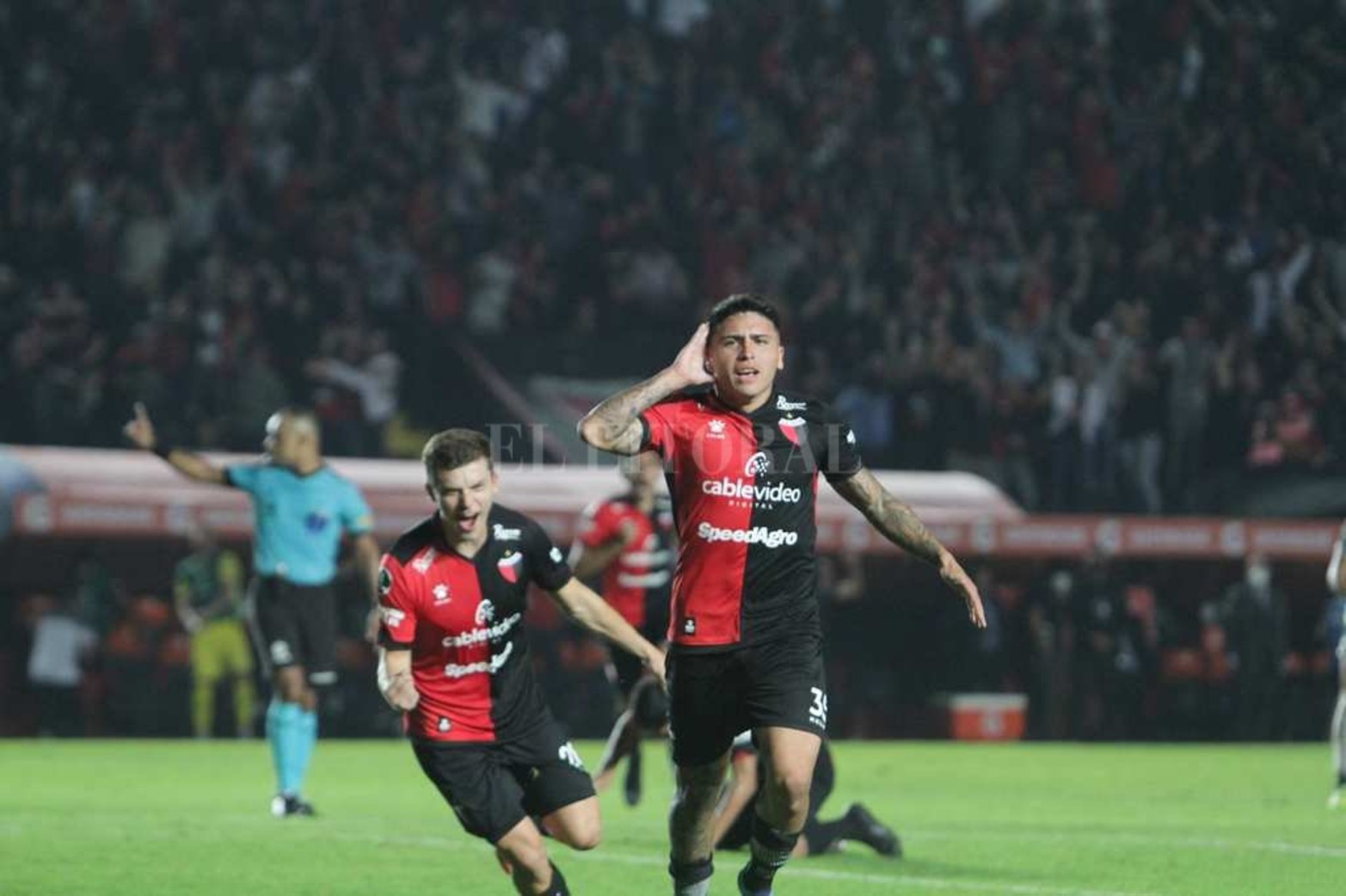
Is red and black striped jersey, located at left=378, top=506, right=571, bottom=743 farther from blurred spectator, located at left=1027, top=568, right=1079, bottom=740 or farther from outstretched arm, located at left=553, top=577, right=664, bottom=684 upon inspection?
blurred spectator, located at left=1027, top=568, right=1079, bottom=740

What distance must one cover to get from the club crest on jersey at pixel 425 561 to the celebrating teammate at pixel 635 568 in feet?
17.7

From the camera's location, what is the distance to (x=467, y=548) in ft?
25.5

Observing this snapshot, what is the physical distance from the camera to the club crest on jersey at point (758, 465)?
766cm

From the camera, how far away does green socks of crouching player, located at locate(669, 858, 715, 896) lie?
7844 millimetres

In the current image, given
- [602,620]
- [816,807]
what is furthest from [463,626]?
[816,807]

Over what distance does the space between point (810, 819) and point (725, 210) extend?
665 inches

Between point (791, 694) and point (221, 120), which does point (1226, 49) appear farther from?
point (791, 694)

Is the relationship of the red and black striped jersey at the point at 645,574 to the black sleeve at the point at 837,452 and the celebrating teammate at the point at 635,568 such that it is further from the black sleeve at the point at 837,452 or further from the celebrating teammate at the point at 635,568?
the black sleeve at the point at 837,452

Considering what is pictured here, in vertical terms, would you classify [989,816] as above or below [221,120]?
below

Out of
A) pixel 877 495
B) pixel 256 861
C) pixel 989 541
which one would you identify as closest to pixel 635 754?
pixel 256 861

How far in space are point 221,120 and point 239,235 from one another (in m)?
1.55

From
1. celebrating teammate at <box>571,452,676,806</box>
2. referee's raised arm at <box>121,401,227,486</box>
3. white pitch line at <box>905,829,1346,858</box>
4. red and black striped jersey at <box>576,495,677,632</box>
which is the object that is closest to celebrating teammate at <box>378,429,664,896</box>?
white pitch line at <box>905,829,1346,858</box>

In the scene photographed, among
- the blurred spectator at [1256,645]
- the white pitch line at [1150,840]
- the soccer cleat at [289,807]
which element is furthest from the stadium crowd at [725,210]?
the white pitch line at [1150,840]

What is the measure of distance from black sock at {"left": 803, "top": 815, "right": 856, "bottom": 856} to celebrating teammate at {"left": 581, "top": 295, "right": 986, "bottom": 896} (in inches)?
122
